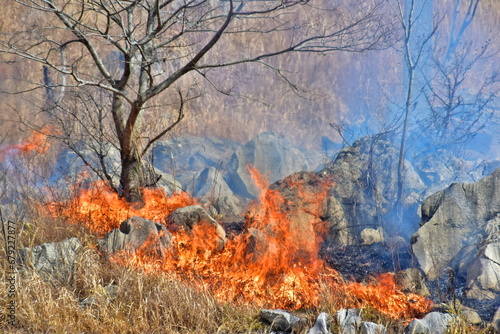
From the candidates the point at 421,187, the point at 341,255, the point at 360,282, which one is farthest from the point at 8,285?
the point at 421,187

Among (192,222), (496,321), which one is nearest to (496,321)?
(496,321)

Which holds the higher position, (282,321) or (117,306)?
(117,306)

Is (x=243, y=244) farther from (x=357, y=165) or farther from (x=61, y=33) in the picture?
(x=61, y=33)

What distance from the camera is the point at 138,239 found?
5.14m

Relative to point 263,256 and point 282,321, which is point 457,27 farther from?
point 282,321

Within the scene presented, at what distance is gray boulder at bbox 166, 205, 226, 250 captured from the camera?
18.9 ft

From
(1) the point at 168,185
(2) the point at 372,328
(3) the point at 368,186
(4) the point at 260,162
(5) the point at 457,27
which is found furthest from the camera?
(5) the point at 457,27

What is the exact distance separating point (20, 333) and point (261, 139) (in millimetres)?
10367

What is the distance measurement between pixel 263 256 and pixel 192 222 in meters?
1.21

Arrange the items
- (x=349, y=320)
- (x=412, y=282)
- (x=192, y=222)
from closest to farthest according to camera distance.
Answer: (x=349, y=320)
(x=412, y=282)
(x=192, y=222)

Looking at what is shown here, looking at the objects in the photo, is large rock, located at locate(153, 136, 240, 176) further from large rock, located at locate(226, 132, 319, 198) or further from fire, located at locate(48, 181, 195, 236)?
fire, located at locate(48, 181, 195, 236)

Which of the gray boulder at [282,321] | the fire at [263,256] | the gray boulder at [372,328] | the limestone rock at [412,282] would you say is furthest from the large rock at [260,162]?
the gray boulder at [372,328]

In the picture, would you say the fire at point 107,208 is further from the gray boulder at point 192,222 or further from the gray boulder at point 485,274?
the gray boulder at point 485,274

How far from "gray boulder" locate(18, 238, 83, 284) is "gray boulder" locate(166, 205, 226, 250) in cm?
144
